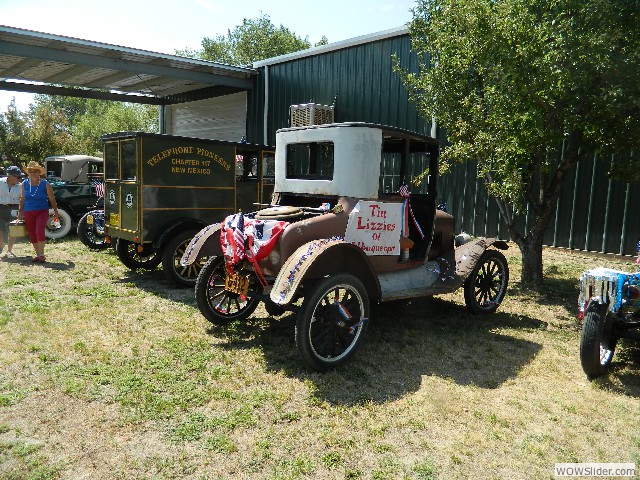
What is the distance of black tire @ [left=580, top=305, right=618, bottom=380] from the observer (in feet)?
12.8

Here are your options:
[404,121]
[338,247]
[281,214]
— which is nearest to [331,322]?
[338,247]

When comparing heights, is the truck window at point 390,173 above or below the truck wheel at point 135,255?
above

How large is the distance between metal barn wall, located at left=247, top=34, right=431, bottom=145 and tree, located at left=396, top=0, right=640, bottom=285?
424 cm

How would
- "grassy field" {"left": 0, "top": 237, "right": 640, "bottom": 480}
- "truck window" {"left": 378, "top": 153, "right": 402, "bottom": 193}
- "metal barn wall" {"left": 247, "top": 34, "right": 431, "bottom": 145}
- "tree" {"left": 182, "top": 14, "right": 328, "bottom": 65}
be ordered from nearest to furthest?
"grassy field" {"left": 0, "top": 237, "right": 640, "bottom": 480} < "truck window" {"left": 378, "top": 153, "right": 402, "bottom": 193} < "metal barn wall" {"left": 247, "top": 34, "right": 431, "bottom": 145} < "tree" {"left": 182, "top": 14, "right": 328, "bottom": 65}

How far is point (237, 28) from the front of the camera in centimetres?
4653

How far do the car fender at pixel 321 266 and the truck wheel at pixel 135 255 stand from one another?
4.09 metres

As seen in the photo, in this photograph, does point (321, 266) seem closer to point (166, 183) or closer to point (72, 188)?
point (166, 183)

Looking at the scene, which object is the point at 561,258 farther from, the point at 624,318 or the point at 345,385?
the point at 345,385

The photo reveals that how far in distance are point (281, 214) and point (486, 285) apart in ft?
9.50

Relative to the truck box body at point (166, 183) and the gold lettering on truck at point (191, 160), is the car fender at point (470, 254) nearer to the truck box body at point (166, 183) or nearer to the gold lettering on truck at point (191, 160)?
the truck box body at point (166, 183)

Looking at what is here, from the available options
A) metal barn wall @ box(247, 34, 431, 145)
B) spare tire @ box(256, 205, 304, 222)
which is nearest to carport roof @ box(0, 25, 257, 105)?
metal barn wall @ box(247, 34, 431, 145)

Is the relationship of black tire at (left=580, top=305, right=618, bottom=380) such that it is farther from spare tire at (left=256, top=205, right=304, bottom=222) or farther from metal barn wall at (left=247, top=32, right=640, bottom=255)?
metal barn wall at (left=247, top=32, right=640, bottom=255)

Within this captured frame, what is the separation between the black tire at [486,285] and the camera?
5.92 meters

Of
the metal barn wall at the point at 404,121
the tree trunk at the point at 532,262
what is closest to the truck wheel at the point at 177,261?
the tree trunk at the point at 532,262
